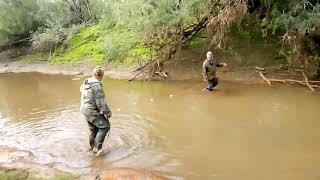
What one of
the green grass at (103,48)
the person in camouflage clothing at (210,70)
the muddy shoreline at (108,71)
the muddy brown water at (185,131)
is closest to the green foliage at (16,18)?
the muddy shoreline at (108,71)

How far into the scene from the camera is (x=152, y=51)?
20328mm

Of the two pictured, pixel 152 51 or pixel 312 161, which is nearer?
pixel 312 161

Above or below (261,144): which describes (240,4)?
above

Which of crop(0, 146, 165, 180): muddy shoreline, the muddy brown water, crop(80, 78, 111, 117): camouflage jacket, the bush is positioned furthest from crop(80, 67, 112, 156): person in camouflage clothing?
the bush

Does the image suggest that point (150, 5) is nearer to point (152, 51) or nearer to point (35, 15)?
point (152, 51)

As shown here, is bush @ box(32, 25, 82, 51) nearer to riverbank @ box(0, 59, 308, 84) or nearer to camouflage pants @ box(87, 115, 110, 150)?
riverbank @ box(0, 59, 308, 84)

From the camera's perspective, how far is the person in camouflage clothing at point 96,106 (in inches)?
372

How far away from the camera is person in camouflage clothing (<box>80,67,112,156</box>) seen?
9438mm

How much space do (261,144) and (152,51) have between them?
11.0 metres

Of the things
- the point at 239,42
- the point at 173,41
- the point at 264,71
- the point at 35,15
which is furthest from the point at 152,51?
the point at 35,15

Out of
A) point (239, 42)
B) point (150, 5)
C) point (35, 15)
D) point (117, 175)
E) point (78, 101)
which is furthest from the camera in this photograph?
point (35, 15)

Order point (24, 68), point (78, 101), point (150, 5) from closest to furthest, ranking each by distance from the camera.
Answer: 1. point (78, 101)
2. point (150, 5)
3. point (24, 68)

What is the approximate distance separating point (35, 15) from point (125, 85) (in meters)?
12.8

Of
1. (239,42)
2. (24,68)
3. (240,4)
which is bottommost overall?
(24,68)
